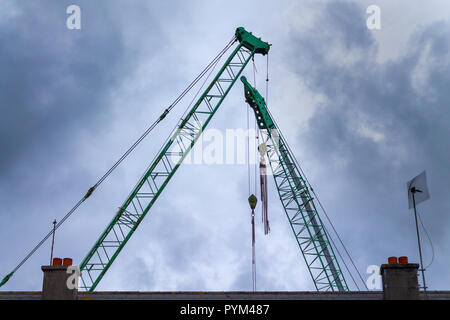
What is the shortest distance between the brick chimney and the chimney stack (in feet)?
37.9

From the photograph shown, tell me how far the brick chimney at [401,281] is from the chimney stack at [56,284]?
11547mm

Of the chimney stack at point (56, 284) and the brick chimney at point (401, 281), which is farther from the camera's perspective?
the chimney stack at point (56, 284)

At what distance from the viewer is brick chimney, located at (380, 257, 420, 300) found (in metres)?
23.8

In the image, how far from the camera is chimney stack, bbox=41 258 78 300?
2444cm

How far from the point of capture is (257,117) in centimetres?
8631

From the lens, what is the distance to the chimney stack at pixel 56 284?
962 inches

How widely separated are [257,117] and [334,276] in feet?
74.1

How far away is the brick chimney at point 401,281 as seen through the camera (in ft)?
78.0

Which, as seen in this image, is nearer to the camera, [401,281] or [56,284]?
[401,281]

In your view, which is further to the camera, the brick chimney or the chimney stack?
the chimney stack

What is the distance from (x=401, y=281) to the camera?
→ 78.5 ft

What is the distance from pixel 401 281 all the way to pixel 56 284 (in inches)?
501
